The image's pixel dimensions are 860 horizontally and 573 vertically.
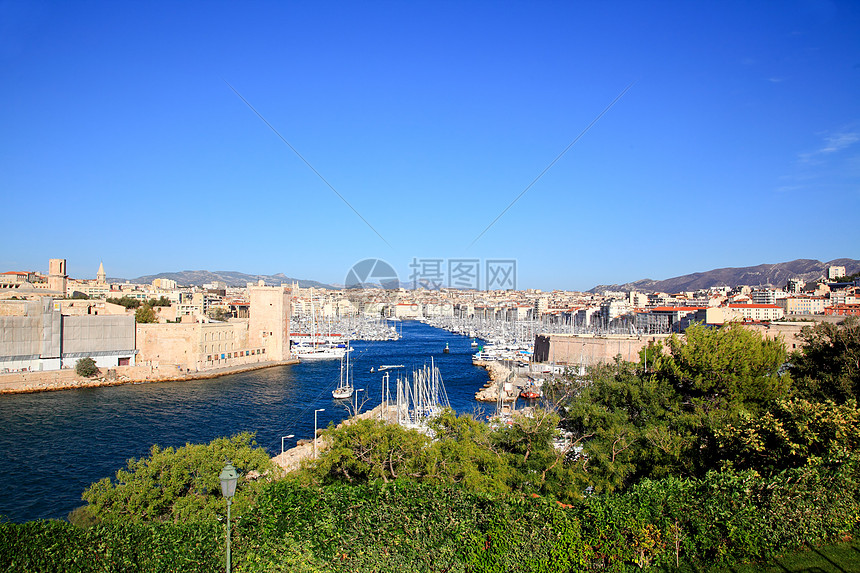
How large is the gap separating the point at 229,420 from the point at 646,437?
14.6 m

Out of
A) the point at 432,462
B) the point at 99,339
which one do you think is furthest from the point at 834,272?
the point at 432,462

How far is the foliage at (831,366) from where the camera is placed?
23.6 ft

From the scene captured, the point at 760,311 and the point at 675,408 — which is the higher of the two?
the point at 760,311

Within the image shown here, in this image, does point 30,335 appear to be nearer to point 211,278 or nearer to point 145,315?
point 145,315

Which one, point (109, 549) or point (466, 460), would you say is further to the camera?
point (466, 460)

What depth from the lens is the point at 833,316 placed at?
119ft

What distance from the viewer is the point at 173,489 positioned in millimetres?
6215

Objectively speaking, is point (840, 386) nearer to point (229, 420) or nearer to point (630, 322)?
point (229, 420)

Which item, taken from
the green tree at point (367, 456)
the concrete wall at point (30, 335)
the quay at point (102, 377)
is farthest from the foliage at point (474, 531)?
the concrete wall at point (30, 335)

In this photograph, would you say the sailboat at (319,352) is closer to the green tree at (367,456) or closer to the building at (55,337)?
the building at (55,337)

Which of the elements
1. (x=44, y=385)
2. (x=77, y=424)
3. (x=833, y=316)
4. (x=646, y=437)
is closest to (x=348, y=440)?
(x=646, y=437)

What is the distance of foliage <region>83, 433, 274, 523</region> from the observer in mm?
5895

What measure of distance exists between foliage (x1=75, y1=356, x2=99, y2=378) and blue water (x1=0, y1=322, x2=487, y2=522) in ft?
6.03

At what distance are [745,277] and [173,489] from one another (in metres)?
155
